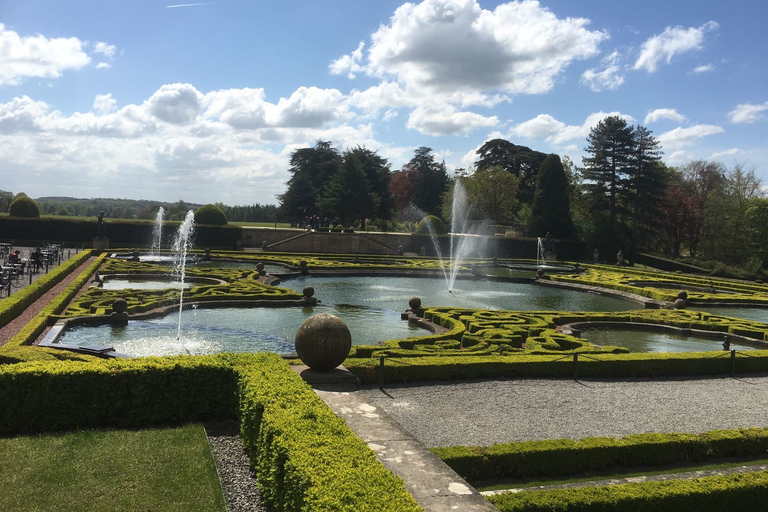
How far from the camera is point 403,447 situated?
6.37 m

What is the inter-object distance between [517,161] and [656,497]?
6820cm

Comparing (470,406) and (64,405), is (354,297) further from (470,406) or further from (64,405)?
(64,405)

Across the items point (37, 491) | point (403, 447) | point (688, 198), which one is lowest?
point (37, 491)

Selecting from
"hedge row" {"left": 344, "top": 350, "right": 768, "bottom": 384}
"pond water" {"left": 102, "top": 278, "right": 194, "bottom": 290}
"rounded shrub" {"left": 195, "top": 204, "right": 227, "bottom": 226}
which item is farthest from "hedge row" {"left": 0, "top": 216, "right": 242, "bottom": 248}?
"hedge row" {"left": 344, "top": 350, "right": 768, "bottom": 384}

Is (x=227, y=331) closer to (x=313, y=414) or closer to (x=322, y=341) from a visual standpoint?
(x=322, y=341)

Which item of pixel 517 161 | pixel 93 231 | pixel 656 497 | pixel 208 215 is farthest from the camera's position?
pixel 517 161

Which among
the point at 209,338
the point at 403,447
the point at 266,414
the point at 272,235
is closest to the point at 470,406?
the point at 403,447

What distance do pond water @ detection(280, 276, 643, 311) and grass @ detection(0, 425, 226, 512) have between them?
44.6 feet

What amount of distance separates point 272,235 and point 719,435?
41322 millimetres

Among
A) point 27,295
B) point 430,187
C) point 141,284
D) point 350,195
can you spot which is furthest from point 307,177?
point 27,295

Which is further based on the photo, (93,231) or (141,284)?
(93,231)

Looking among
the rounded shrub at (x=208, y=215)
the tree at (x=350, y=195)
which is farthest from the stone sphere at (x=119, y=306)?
the tree at (x=350, y=195)

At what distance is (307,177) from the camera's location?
2613 inches

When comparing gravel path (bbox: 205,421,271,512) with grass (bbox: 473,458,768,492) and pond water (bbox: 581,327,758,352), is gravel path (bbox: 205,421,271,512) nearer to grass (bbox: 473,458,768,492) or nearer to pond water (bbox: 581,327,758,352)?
grass (bbox: 473,458,768,492)
